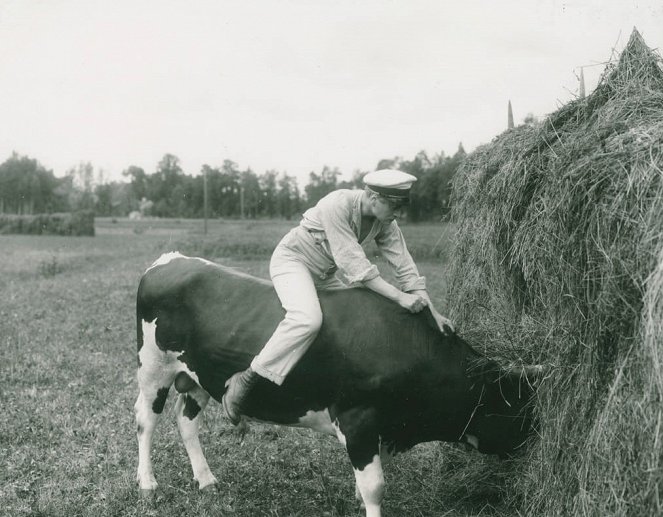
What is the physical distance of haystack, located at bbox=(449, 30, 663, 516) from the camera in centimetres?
304

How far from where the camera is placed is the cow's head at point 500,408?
14.3 feet

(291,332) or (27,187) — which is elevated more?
(27,187)

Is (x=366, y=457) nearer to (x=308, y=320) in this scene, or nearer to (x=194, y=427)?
(x=308, y=320)

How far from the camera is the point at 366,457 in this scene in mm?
4297

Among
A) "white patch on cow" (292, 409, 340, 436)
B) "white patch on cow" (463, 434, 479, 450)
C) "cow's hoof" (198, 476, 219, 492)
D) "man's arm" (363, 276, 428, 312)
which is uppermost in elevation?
"man's arm" (363, 276, 428, 312)

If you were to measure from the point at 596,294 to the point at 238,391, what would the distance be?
2415mm

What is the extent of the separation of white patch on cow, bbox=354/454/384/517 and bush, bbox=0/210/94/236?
146 feet

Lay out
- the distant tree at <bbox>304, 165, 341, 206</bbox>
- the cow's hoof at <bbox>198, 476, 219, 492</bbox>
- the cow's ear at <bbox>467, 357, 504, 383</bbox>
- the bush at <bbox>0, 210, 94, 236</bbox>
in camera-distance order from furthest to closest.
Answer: the distant tree at <bbox>304, 165, 341, 206</bbox>, the bush at <bbox>0, 210, 94, 236</bbox>, the cow's hoof at <bbox>198, 476, 219, 492</bbox>, the cow's ear at <bbox>467, 357, 504, 383</bbox>

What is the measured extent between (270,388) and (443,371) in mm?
1184

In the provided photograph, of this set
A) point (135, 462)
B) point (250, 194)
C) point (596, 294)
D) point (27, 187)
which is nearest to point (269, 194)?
point (250, 194)

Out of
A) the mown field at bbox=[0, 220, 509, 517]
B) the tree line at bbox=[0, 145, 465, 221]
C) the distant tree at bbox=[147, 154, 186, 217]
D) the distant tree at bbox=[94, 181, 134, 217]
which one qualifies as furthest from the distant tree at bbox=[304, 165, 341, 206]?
the mown field at bbox=[0, 220, 509, 517]

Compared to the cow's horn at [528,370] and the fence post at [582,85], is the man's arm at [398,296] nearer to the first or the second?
the cow's horn at [528,370]

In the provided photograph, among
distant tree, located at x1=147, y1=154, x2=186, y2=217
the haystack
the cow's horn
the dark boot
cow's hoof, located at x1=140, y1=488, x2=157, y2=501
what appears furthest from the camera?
distant tree, located at x1=147, y1=154, x2=186, y2=217

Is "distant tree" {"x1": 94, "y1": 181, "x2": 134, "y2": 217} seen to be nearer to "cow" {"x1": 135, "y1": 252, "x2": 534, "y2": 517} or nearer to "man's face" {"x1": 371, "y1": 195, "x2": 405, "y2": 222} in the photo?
"cow" {"x1": 135, "y1": 252, "x2": 534, "y2": 517}
